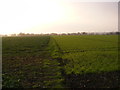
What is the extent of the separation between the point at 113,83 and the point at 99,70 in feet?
7.26

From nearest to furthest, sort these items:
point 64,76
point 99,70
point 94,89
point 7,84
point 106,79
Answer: point 94,89, point 7,84, point 106,79, point 64,76, point 99,70

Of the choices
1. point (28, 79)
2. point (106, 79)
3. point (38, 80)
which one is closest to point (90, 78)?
point (106, 79)

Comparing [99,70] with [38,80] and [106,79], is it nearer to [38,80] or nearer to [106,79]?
[106,79]

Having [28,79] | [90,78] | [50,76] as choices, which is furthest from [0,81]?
[90,78]

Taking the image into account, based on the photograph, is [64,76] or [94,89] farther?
[64,76]

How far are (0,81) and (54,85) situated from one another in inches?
114

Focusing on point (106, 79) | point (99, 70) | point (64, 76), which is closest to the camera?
point (106, 79)

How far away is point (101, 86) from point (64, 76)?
232cm

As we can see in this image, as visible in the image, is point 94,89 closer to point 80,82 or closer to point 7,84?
point 80,82

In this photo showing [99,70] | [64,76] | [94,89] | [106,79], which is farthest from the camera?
[99,70]

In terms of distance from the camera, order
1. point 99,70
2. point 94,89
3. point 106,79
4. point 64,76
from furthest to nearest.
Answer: point 99,70
point 64,76
point 106,79
point 94,89

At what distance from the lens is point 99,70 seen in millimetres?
9922

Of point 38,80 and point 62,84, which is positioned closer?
point 62,84

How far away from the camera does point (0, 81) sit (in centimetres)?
814
